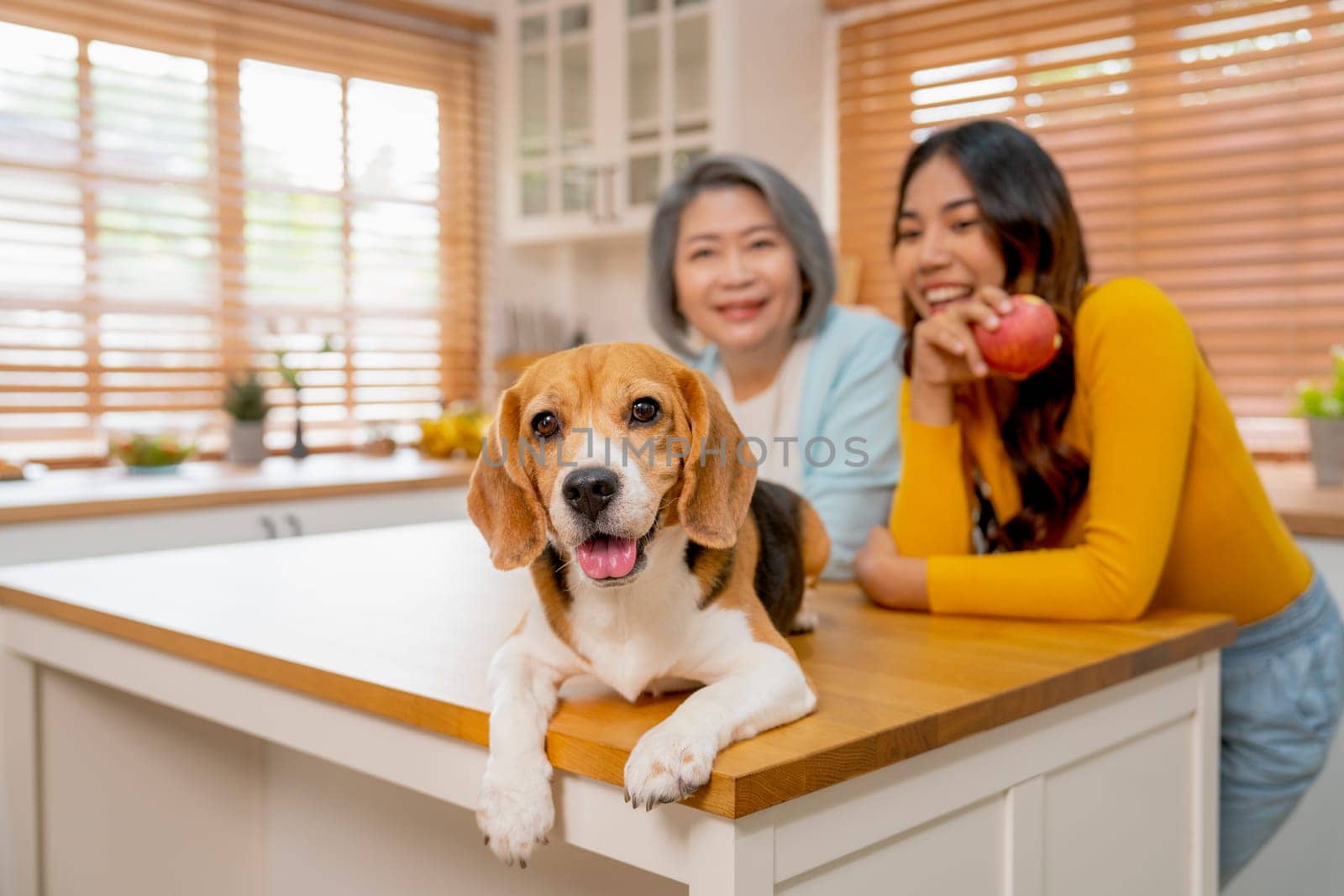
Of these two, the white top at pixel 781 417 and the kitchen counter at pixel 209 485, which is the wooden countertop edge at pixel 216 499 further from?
the white top at pixel 781 417

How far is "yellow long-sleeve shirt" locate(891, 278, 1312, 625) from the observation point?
1.33 metres

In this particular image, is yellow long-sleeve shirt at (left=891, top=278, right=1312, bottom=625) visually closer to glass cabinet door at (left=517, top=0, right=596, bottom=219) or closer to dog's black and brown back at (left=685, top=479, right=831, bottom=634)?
dog's black and brown back at (left=685, top=479, right=831, bottom=634)

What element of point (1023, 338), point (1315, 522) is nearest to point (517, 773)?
point (1023, 338)

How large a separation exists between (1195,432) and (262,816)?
57.9 inches

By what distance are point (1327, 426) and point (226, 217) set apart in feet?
A: 10.7

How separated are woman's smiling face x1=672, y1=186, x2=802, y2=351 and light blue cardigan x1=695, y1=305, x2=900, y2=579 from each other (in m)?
0.11

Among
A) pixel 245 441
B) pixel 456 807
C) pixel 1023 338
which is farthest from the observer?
pixel 245 441

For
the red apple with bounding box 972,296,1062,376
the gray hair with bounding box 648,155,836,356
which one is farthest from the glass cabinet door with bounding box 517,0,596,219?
the red apple with bounding box 972,296,1062,376

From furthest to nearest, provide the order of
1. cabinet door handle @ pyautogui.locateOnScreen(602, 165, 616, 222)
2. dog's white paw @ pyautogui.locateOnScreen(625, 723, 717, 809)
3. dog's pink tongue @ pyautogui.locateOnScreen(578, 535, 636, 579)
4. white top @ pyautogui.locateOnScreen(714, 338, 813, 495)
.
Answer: cabinet door handle @ pyautogui.locateOnScreen(602, 165, 616, 222) < white top @ pyautogui.locateOnScreen(714, 338, 813, 495) < dog's pink tongue @ pyautogui.locateOnScreen(578, 535, 636, 579) < dog's white paw @ pyautogui.locateOnScreen(625, 723, 717, 809)

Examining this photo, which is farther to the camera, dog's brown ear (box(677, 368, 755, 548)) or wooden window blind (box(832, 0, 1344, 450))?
wooden window blind (box(832, 0, 1344, 450))

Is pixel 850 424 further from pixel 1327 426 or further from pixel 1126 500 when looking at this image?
pixel 1327 426

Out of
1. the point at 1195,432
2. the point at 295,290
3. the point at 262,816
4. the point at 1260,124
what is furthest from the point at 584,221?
the point at 1195,432

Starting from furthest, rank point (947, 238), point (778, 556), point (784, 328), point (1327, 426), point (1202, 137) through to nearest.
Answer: point (1202, 137), point (1327, 426), point (784, 328), point (947, 238), point (778, 556)

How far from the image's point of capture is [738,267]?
1902 millimetres
